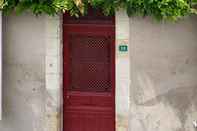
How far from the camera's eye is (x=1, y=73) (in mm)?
10117

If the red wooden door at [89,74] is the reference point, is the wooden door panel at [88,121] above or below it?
below

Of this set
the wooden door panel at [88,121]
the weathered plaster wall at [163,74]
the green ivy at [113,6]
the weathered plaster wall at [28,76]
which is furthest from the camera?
the wooden door panel at [88,121]

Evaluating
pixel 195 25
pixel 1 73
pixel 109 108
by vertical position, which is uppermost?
pixel 195 25

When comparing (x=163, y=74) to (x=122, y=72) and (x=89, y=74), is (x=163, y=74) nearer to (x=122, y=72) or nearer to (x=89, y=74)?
(x=122, y=72)

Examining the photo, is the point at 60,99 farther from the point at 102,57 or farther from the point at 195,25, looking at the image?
the point at 195,25

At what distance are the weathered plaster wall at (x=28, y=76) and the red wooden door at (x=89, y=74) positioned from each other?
12.1 inches

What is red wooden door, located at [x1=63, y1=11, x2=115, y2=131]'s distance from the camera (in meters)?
10.3

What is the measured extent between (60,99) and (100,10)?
1944mm

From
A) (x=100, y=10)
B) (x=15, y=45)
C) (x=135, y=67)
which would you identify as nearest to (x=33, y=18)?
(x=15, y=45)

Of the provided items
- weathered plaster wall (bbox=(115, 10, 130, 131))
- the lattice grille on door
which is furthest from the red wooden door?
weathered plaster wall (bbox=(115, 10, 130, 131))

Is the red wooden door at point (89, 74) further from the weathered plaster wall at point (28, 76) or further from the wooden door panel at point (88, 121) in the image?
the weathered plaster wall at point (28, 76)

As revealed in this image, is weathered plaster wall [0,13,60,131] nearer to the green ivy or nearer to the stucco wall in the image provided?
the stucco wall

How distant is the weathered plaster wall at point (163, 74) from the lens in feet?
32.0

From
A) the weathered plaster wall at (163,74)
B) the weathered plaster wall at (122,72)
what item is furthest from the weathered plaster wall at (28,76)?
the weathered plaster wall at (163,74)
